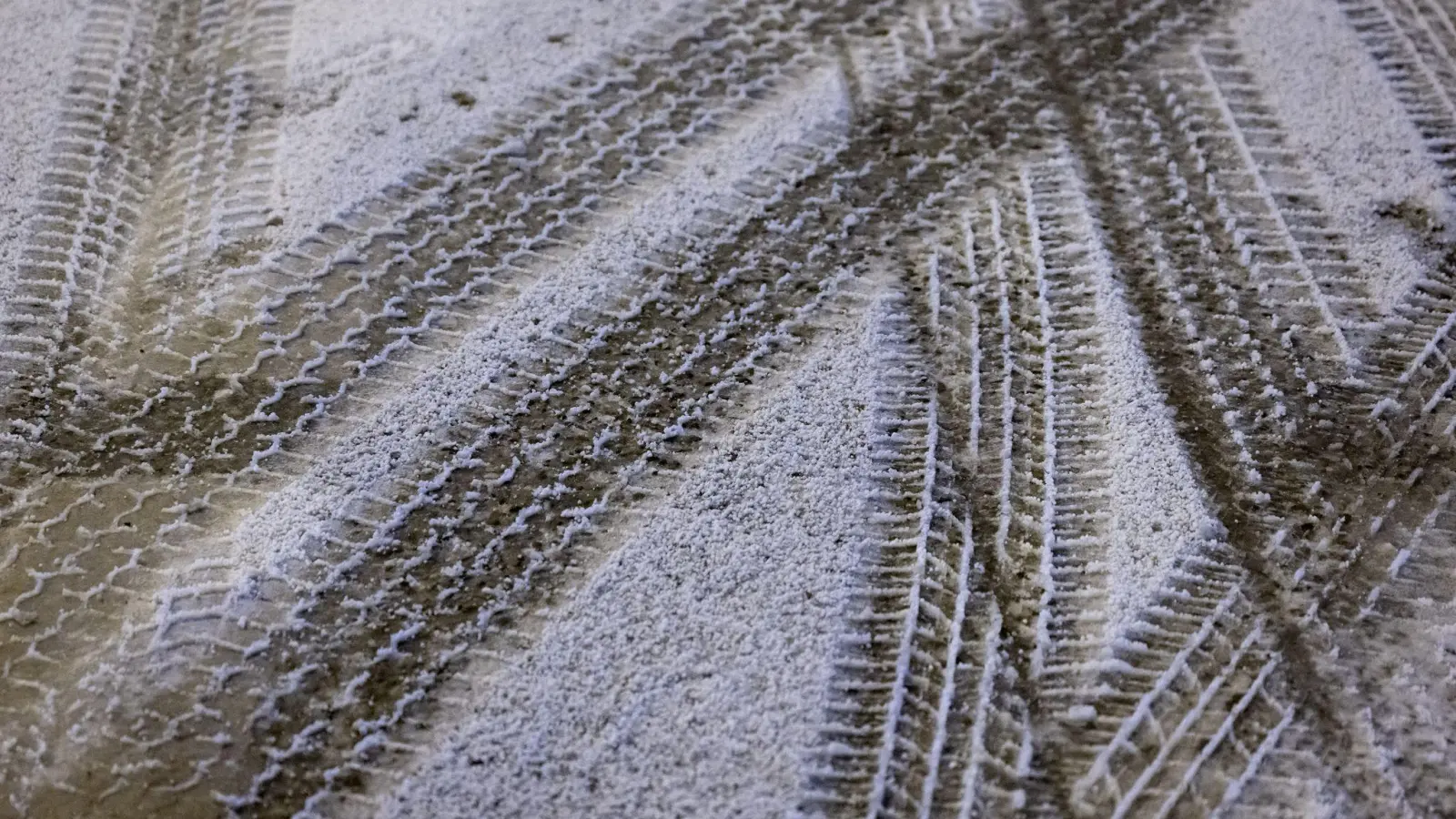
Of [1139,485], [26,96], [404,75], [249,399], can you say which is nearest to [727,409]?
[1139,485]

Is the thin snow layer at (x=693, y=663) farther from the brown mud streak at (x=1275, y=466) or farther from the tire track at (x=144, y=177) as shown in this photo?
the tire track at (x=144, y=177)

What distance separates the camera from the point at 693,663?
161cm

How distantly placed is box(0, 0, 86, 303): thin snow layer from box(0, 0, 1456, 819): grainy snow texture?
1cm

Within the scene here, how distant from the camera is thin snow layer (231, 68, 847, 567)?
1.76m

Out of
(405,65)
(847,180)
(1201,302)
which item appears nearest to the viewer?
(1201,302)

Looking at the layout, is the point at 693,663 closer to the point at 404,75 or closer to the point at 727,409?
the point at 727,409

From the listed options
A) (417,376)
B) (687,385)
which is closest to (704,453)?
(687,385)

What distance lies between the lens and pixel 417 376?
6.32ft

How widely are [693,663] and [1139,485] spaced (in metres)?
0.77

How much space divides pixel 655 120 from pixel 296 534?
3.71 ft

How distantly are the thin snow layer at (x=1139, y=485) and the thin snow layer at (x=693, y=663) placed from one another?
1.32ft

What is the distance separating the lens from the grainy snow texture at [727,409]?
1.55m

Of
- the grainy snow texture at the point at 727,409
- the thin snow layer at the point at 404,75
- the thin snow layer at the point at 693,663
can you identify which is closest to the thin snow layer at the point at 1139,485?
the grainy snow texture at the point at 727,409

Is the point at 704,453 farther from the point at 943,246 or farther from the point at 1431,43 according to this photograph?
the point at 1431,43
